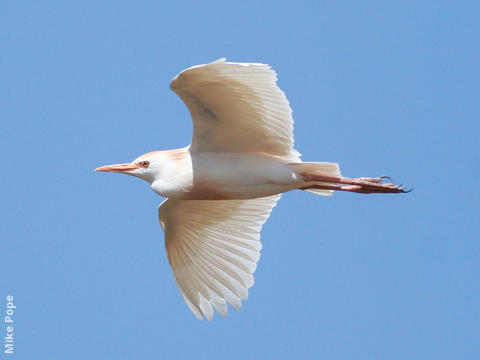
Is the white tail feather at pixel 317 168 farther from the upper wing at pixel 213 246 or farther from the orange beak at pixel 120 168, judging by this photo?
the orange beak at pixel 120 168

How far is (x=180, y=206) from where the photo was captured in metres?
12.2

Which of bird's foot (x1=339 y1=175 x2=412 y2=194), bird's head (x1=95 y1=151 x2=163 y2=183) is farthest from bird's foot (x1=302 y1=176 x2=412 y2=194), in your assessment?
bird's head (x1=95 y1=151 x2=163 y2=183)

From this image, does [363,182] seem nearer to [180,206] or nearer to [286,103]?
[286,103]

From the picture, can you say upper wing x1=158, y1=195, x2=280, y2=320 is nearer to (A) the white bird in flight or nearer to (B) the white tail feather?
(A) the white bird in flight

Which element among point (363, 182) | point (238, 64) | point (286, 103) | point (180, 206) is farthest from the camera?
point (180, 206)

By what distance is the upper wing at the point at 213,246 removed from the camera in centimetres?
1218

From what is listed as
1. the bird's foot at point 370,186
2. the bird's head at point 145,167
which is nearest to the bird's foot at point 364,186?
the bird's foot at point 370,186

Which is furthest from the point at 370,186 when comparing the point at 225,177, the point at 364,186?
the point at 225,177

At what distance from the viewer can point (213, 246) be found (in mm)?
12438

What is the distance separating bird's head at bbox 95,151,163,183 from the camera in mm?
11305

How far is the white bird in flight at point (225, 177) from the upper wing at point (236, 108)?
0.01 m

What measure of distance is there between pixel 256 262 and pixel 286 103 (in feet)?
8.15

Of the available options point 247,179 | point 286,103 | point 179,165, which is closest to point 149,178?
point 179,165

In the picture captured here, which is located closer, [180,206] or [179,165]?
[179,165]
